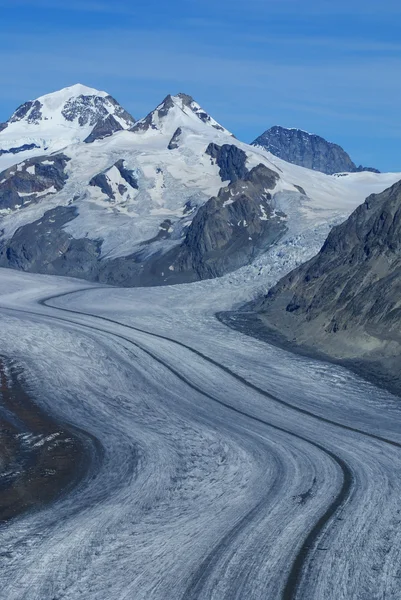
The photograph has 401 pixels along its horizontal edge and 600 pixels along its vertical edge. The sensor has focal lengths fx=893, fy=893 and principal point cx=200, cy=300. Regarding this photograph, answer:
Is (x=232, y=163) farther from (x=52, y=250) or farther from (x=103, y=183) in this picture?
(x=52, y=250)

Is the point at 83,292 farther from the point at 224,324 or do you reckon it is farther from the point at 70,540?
the point at 70,540

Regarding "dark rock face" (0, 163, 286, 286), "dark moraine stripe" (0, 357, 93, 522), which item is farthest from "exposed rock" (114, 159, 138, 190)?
"dark moraine stripe" (0, 357, 93, 522)

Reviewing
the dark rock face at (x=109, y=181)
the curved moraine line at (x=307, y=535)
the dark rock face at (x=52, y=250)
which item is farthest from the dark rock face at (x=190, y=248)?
the curved moraine line at (x=307, y=535)

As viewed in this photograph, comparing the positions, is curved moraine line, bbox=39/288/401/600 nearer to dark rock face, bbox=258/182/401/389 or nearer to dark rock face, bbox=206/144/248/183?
dark rock face, bbox=258/182/401/389

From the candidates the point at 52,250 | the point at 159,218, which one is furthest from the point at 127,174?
the point at 52,250

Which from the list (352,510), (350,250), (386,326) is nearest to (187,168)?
(350,250)

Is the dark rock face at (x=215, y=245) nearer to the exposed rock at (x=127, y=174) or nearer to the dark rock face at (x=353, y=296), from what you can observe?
A: the exposed rock at (x=127, y=174)
